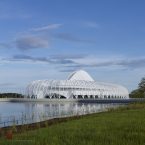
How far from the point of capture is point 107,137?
597 inches

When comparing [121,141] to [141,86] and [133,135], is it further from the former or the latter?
[141,86]

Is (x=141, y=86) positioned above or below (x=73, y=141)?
above

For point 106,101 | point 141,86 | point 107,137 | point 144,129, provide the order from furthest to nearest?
point 106,101 < point 141,86 < point 144,129 < point 107,137

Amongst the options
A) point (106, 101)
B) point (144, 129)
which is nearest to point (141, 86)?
point (106, 101)

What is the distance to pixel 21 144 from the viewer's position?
13.1m

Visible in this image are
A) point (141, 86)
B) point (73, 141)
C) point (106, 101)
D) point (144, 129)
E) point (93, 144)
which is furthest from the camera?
point (106, 101)


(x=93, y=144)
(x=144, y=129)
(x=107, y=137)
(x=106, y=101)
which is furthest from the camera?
(x=106, y=101)

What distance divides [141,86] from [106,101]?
47272mm

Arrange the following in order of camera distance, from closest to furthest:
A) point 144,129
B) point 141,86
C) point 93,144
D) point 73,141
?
point 93,144 < point 73,141 < point 144,129 < point 141,86

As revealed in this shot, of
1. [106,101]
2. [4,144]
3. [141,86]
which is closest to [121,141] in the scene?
[4,144]

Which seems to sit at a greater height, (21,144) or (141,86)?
(141,86)

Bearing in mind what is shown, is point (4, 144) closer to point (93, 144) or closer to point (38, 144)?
point (38, 144)

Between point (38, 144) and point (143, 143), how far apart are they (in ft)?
11.7

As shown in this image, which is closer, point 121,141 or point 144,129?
point 121,141
